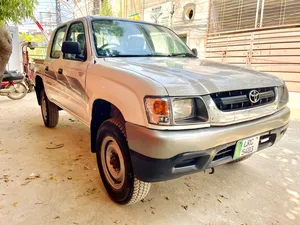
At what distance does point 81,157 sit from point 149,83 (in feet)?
6.52

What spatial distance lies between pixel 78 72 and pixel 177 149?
1582mm

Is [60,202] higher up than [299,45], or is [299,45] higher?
[299,45]

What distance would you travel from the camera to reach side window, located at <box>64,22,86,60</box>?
2.66m

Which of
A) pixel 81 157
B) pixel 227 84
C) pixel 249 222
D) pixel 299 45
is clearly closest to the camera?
pixel 227 84

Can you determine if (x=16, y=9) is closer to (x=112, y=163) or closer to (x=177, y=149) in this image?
(x=112, y=163)

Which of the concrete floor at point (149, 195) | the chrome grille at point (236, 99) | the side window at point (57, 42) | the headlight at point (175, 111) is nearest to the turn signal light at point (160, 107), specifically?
the headlight at point (175, 111)

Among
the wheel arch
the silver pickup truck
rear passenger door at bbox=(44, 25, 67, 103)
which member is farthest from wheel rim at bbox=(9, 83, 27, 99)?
the wheel arch

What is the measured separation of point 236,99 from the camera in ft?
5.99

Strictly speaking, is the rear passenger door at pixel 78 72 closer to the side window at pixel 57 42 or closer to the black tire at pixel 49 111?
the side window at pixel 57 42

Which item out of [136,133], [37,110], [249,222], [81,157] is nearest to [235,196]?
[249,222]

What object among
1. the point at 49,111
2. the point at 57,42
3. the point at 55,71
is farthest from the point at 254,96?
the point at 49,111

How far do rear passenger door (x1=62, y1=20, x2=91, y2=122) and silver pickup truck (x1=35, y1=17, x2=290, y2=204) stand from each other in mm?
12

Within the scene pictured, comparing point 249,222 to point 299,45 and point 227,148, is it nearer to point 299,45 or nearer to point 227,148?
point 227,148

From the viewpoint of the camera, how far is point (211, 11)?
10.1 meters
